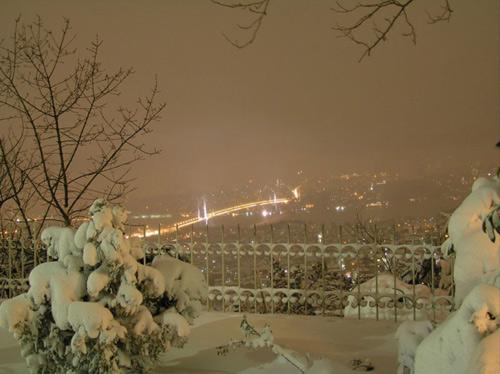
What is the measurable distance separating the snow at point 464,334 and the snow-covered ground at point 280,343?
2028 mm

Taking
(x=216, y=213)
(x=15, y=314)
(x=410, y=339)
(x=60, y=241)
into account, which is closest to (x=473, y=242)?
(x=410, y=339)

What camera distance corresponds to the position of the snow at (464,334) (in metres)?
3.31

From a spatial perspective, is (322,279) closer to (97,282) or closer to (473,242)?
(97,282)

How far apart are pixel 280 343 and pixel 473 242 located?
317 centimetres

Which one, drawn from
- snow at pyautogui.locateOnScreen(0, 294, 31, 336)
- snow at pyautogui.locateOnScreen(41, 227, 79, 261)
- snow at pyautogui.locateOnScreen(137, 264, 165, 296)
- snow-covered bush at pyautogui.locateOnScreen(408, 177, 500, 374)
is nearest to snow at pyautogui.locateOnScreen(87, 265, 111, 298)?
snow at pyautogui.locateOnScreen(137, 264, 165, 296)

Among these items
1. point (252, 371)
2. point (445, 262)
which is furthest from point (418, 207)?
point (252, 371)

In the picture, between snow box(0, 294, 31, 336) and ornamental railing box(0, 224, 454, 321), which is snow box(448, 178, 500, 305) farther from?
snow box(0, 294, 31, 336)

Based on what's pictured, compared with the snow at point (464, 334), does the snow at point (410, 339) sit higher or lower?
lower

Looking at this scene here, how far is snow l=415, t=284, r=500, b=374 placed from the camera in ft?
10.8

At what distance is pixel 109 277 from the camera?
5.03 m

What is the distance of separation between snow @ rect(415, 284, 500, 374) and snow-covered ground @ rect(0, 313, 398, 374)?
2.03 meters

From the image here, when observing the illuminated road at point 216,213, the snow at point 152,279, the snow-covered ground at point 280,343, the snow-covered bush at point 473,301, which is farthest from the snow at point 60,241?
the snow-covered bush at point 473,301

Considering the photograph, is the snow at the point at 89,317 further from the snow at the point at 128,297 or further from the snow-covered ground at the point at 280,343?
the snow-covered ground at the point at 280,343

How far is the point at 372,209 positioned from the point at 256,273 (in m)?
7.50
